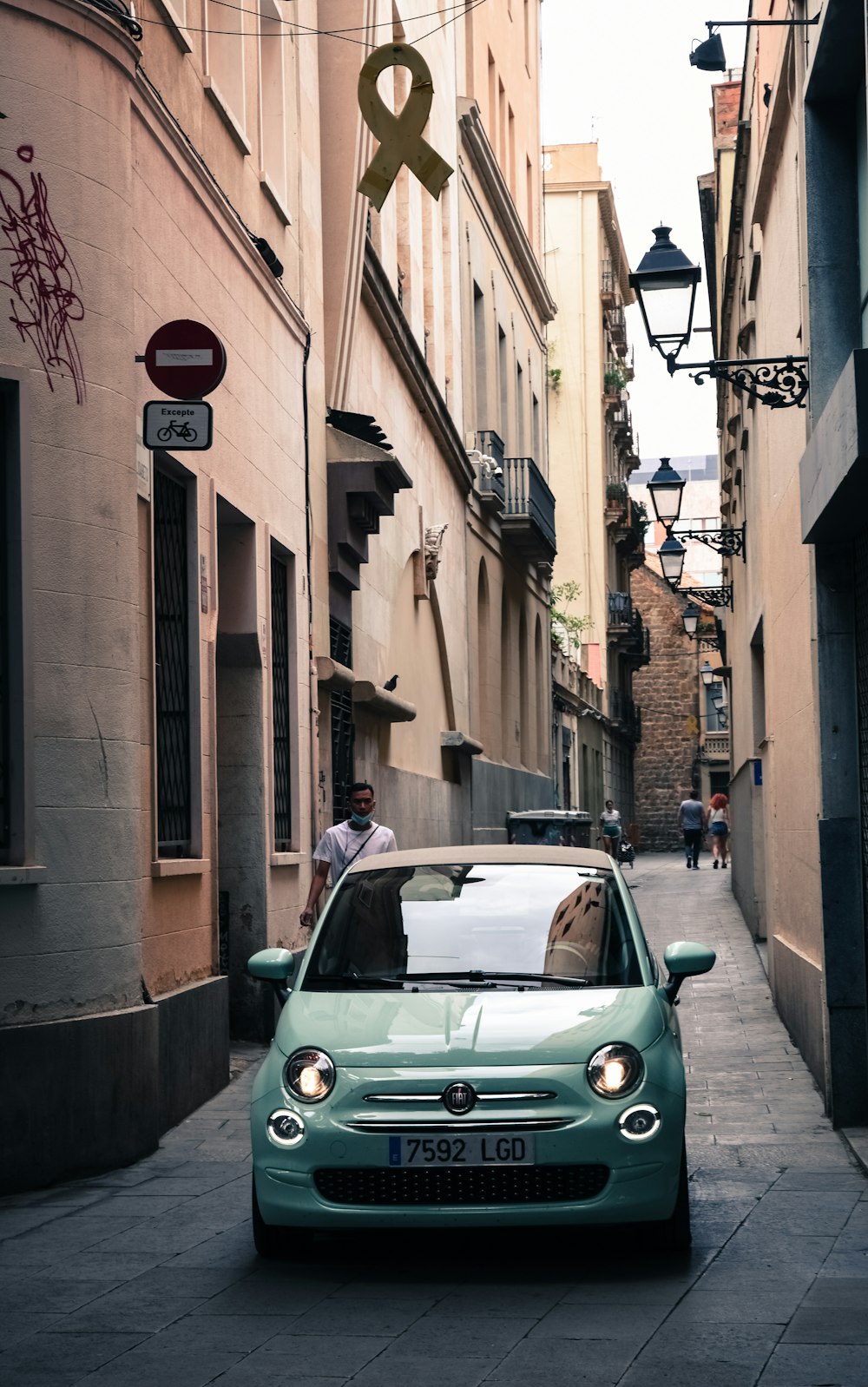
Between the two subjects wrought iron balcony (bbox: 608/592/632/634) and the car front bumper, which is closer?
the car front bumper

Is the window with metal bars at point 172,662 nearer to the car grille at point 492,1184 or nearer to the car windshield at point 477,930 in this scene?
the car windshield at point 477,930

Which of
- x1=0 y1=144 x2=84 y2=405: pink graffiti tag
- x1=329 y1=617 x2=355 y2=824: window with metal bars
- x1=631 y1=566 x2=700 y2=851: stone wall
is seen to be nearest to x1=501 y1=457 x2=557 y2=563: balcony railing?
x1=329 y1=617 x2=355 y2=824: window with metal bars

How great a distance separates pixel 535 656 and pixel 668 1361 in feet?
105

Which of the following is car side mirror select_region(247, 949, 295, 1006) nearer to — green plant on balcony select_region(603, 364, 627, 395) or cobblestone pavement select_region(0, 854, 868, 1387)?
cobblestone pavement select_region(0, 854, 868, 1387)

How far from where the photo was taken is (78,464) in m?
9.20

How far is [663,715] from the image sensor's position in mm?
70625

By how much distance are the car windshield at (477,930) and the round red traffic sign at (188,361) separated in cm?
323

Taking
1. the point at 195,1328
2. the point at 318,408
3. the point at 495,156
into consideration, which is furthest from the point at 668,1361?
the point at 495,156

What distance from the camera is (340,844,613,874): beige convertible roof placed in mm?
8219

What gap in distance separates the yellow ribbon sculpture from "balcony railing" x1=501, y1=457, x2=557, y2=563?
20.3 metres

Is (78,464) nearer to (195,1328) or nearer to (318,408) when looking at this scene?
(195,1328)

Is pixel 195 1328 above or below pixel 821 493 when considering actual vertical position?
below

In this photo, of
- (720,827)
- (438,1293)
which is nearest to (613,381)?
(720,827)

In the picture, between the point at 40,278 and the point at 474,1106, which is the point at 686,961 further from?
the point at 40,278
